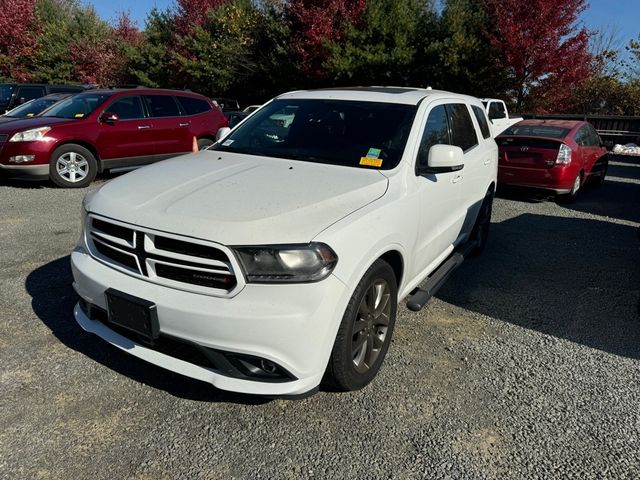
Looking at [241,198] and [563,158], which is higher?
[241,198]

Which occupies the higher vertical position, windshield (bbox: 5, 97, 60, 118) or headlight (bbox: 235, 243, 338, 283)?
windshield (bbox: 5, 97, 60, 118)

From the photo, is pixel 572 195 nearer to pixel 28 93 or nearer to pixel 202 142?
pixel 202 142

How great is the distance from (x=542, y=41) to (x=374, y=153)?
16619 millimetres

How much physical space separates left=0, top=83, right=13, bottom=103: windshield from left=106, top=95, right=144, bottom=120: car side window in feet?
23.6

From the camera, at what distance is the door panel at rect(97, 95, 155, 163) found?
28.0 feet

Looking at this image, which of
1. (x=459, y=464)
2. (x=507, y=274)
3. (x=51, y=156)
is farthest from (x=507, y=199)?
(x=51, y=156)

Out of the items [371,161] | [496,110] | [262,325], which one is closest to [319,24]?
[496,110]

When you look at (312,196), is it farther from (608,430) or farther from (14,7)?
(14,7)

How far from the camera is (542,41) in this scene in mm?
16859

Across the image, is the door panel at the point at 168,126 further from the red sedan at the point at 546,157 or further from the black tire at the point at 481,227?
the black tire at the point at 481,227

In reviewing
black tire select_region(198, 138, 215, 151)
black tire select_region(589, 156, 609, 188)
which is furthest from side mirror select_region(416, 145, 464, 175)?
black tire select_region(589, 156, 609, 188)

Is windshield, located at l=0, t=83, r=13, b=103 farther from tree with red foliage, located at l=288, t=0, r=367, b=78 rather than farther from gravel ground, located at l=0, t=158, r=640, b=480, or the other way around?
gravel ground, located at l=0, t=158, r=640, b=480

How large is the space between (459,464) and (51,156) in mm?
7984

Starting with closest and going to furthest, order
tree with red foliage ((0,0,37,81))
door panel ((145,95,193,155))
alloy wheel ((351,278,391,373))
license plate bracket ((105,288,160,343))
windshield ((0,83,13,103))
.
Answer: license plate bracket ((105,288,160,343)), alloy wheel ((351,278,391,373)), door panel ((145,95,193,155)), windshield ((0,83,13,103)), tree with red foliage ((0,0,37,81))
